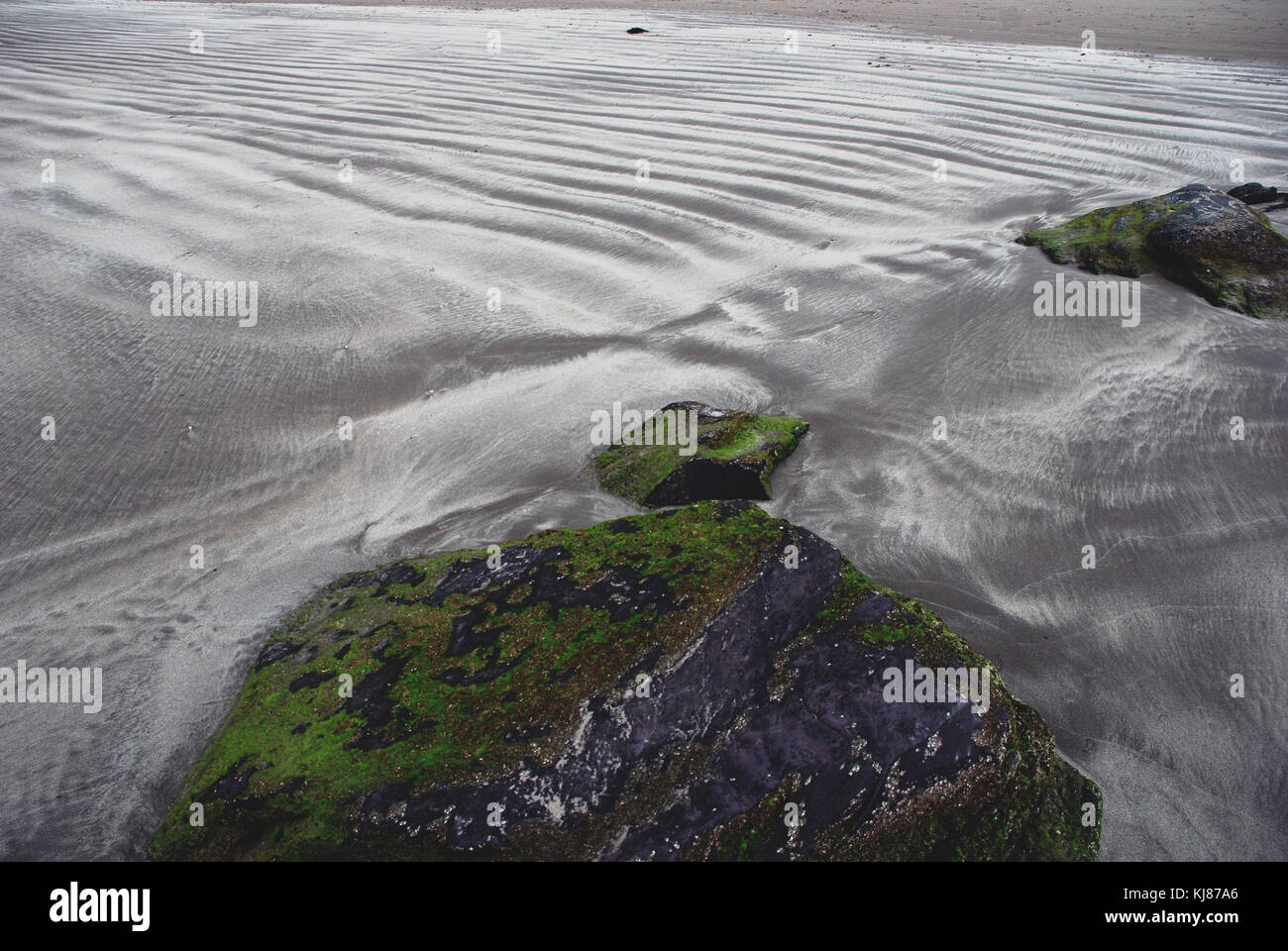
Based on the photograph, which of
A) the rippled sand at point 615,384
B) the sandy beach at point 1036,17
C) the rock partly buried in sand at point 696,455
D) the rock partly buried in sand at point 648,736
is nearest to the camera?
the rock partly buried in sand at point 648,736

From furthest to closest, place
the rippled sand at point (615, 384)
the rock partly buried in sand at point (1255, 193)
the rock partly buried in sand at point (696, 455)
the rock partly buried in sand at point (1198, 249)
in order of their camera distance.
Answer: the rock partly buried in sand at point (1255, 193), the rock partly buried in sand at point (1198, 249), the rock partly buried in sand at point (696, 455), the rippled sand at point (615, 384)

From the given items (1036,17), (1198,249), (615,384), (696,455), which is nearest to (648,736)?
(696,455)

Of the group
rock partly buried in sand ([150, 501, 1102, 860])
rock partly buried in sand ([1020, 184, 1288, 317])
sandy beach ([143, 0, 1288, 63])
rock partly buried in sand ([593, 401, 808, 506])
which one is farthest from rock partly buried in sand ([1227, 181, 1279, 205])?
sandy beach ([143, 0, 1288, 63])

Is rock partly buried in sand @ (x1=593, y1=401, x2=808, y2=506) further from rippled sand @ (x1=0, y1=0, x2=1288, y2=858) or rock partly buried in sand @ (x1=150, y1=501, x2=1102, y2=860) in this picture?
rock partly buried in sand @ (x1=150, y1=501, x2=1102, y2=860)

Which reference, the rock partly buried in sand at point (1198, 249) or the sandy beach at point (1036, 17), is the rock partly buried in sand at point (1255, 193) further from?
the sandy beach at point (1036, 17)

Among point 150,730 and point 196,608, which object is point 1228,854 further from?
point 196,608

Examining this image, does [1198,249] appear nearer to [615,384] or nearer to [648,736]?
[615,384]

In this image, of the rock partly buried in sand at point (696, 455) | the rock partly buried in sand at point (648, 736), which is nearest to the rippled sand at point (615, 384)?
the rock partly buried in sand at point (696, 455)
